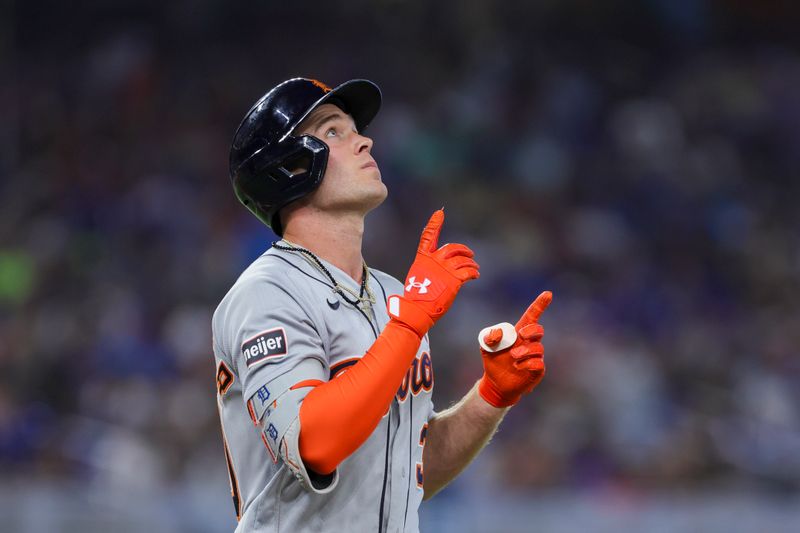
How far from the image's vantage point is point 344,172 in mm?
2713

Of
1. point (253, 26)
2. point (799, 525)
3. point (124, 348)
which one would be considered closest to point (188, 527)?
point (124, 348)

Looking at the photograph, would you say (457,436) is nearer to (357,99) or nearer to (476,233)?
(357,99)

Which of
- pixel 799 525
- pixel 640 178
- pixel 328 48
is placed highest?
pixel 328 48

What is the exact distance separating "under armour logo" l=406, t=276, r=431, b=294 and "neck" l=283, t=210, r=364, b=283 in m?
0.34

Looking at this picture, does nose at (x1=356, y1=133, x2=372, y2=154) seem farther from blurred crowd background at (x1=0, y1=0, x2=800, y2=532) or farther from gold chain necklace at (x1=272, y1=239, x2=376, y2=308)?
blurred crowd background at (x1=0, y1=0, x2=800, y2=532)

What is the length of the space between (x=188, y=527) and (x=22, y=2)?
617 cm

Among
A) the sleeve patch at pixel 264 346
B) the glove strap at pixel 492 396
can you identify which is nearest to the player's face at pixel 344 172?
the sleeve patch at pixel 264 346

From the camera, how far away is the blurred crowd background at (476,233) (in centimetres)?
670

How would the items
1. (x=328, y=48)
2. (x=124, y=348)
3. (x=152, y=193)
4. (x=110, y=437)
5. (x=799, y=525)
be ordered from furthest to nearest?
1. (x=328, y=48)
2. (x=152, y=193)
3. (x=124, y=348)
4. (x=110, y=437)
5. (x=799, y=525)

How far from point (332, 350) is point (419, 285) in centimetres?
27

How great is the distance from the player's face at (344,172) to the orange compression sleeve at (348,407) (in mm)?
517

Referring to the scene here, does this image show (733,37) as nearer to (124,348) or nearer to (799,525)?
(799,525)

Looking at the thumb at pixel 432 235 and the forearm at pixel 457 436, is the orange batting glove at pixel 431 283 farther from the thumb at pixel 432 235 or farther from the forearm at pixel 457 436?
the forearm at pixel 457 436

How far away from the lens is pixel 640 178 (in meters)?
9.00
